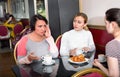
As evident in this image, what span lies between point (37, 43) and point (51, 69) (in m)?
0.56

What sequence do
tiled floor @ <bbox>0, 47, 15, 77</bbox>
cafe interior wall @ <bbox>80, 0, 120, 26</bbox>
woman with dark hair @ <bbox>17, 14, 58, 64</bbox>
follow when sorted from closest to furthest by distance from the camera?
woman with dark hair @ <bbox>17, 14, 58, 64</bbox> → cafe interior wall @ <bbox>80, 0, 120, 26</bbox> → tiled floor @ <bbox>0, 47, 15, 77</bbox>

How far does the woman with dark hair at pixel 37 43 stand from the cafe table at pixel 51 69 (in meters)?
0.22

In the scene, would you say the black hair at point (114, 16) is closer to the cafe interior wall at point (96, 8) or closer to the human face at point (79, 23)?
the human face at point (79, 23)

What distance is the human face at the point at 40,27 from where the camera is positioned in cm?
229

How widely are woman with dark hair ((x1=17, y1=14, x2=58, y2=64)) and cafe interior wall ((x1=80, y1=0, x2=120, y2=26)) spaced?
109 cm

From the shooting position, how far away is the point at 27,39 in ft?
7.32

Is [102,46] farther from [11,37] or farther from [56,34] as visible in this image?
[11,37]

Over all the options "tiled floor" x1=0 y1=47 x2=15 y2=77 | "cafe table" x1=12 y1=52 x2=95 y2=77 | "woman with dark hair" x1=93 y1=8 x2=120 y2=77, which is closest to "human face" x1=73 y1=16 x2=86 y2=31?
"cafe table" x1=12 y1=52 x2=95 y2=77

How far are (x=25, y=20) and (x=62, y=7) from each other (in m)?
3.35

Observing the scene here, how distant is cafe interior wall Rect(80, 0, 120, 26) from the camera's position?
2996mm

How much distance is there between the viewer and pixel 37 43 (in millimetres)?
2264

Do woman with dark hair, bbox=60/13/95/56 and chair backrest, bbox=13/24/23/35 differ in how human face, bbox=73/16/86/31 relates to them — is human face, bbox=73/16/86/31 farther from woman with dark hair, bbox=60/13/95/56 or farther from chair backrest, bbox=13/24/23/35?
chair backrest, bbox=13/24/23/35

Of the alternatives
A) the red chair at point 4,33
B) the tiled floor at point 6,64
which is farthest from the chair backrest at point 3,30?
the tiled floor at point 6,64

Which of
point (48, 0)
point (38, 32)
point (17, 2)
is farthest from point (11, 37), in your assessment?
point (38, 32)
